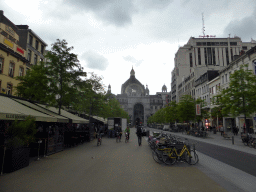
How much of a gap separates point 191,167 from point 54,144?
847 centimetres

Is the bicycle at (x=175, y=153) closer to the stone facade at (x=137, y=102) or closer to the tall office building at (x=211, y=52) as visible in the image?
the tall office building at (x=211, y=52)

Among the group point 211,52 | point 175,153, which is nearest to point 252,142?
point 175,153

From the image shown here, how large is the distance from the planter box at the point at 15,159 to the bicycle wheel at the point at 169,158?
634 centimetres

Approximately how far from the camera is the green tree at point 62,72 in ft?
49.2

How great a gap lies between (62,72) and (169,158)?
1141cm

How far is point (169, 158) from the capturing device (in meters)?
8.84

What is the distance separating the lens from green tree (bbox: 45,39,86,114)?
15008 millimetres

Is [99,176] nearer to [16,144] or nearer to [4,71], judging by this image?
[16,144]

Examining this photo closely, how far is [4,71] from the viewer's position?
2062 cm

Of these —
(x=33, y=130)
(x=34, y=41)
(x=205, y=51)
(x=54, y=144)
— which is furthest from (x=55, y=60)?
(x=205, y=51)

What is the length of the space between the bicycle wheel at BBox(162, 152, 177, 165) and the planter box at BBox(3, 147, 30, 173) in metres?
6.34

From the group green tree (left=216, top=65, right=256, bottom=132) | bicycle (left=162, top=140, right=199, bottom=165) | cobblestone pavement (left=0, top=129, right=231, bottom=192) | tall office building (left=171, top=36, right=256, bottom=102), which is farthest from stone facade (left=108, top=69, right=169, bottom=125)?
cobblestone pavement (left=0, top=129, right=231, bottom=192)

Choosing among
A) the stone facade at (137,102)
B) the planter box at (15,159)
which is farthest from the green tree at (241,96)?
the stone facade at (137,102)

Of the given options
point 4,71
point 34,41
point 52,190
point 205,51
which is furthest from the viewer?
point 205,51
